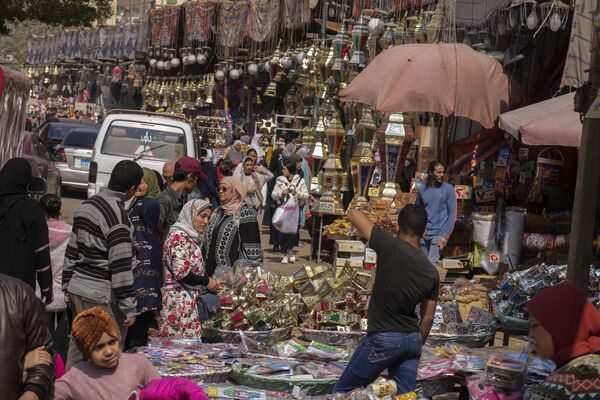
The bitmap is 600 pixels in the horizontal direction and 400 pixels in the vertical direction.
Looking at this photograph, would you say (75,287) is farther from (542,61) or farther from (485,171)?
(542,61)

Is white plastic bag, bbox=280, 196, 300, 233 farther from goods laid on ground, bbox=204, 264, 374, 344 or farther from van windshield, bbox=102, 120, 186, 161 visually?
goods laid on ground, bbox=204, 264, 374, 344

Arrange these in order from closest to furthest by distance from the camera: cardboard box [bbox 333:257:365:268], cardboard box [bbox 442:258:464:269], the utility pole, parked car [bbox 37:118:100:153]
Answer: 1. the utility pole
2. cardboard box [bbox 333:257:365:268]
3. cardboard box [bbox 442:258:464:269]
4. parked car [bbox 37:118:100:153]

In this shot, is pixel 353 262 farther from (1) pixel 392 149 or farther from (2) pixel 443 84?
(1) pixel 392 149

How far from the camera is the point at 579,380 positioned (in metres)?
4.14

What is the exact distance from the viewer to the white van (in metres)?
15.9

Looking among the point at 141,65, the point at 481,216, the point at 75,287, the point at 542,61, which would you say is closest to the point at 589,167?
the point at 75,287

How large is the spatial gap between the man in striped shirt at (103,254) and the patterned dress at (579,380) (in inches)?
119

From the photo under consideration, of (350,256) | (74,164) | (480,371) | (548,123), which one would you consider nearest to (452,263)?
(350,256)

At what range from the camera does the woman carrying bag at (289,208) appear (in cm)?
1512

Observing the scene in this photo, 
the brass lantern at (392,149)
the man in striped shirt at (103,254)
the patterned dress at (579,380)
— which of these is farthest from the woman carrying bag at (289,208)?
the patterned dress at (579,380)

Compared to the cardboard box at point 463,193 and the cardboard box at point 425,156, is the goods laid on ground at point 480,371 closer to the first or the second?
the cardboard box at point 463,193

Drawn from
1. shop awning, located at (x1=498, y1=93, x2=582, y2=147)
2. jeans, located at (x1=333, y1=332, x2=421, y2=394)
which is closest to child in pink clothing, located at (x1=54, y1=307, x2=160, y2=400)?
jeans, located at (x1=333, y1=332, x2=421, y2=394)

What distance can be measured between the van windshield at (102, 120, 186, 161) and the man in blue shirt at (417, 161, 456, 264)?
15.5 feet

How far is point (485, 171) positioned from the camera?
13914 mm
